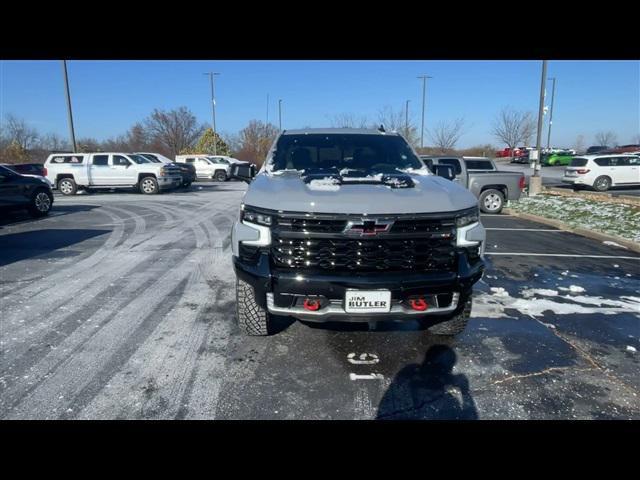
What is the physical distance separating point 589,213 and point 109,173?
1861 cm

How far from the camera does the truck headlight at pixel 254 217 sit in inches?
112

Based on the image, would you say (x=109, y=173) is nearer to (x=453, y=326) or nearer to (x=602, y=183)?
(x=453, y=326)

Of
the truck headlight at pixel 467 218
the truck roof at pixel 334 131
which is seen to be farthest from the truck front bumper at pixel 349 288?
the truck roof at pixel 334 131

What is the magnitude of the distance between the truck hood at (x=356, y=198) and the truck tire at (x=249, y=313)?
2.62 feet

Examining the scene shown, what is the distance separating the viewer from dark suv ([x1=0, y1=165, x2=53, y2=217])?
9719 mm

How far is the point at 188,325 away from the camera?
12.5 feet

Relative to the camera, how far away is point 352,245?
2764 millimetres

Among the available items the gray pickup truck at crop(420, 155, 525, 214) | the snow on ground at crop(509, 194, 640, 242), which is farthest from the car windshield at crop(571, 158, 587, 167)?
the gray pickup truck at crop(420, 155, 525, 214)
